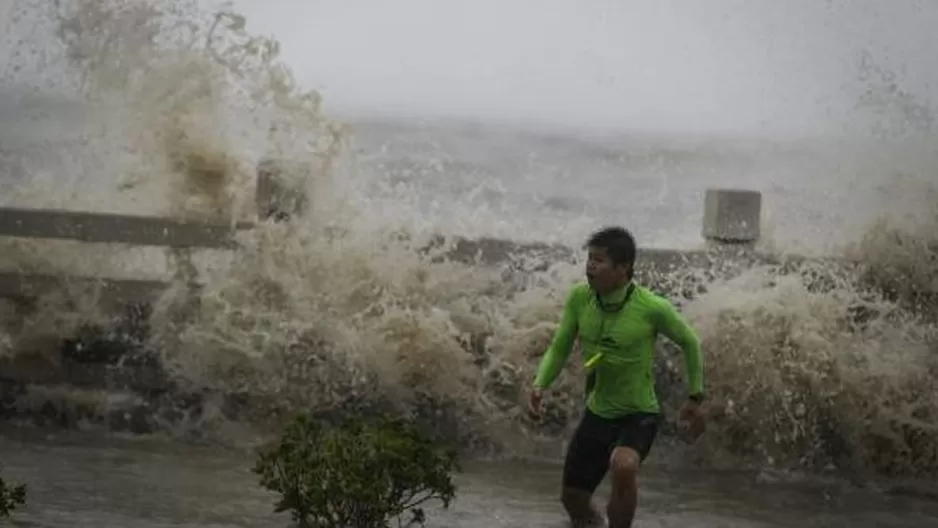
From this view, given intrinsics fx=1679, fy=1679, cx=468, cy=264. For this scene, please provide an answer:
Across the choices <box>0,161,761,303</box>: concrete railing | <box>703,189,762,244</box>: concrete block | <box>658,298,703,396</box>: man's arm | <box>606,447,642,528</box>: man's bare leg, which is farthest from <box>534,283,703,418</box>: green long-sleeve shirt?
<box>703,189,762,244</box>: concrete block

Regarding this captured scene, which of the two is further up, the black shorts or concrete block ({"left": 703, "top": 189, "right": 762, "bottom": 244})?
concrete block ({"left": 703, "top": 189, "right": 762, "bottom": 244})

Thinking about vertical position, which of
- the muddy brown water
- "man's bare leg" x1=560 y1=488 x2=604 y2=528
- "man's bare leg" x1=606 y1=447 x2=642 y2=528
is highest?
"man's bare leg" x1=606 y1=447 x2=642 y2=528

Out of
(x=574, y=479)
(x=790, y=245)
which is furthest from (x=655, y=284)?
(x=574, y=479)

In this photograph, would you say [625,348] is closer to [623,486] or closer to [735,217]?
[623,486]

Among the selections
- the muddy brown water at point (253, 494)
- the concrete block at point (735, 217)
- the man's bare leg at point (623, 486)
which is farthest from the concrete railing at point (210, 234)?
the man's bare leg at point (623, 486)

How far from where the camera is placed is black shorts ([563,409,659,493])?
19.2 ft

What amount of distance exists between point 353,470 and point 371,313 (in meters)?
4.12

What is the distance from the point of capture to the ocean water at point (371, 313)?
766 cm

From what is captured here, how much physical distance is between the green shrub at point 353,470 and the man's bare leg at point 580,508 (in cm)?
110

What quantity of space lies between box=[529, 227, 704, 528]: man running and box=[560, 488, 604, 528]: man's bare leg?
10 centimetres

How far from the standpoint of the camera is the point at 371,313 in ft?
29.8

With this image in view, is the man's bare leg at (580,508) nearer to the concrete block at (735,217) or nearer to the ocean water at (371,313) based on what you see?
the ocean water at (371,313)

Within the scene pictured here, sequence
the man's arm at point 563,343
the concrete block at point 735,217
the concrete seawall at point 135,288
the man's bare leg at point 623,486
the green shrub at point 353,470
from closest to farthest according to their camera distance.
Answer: the green shrub at point 353,470 < the man's bare leg at point 623,486 < the man's arm at point 563,343 < the concrete seawall at point 135,288 < the concrete block at point 735,217

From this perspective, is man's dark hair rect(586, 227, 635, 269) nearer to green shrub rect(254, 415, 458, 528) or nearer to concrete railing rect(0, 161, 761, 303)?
green shrub rect(254, 415, 458, 528)
